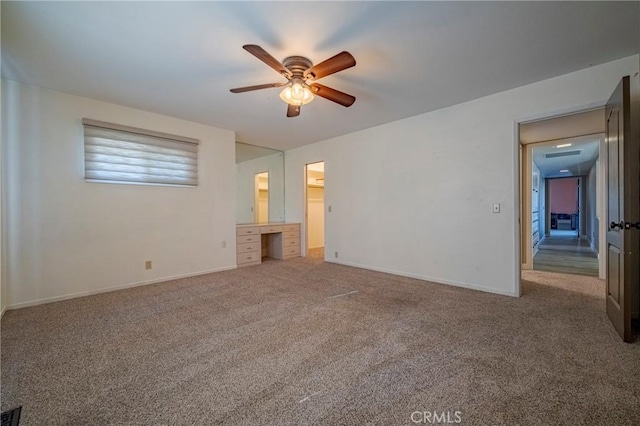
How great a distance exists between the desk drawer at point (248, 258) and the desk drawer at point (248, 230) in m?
0.40

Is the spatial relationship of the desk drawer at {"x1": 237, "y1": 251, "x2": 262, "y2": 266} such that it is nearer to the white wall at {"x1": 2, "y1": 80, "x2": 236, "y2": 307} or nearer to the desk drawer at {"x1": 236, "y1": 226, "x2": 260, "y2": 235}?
the desk drawer at {"x1": 236, "y1": 226, "x2": 260, "y2": 235}

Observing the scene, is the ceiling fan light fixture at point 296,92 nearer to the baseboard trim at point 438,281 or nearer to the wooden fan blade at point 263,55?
the wooden fan blade at point 263,55

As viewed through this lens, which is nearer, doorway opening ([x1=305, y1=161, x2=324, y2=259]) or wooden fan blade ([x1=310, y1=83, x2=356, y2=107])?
wooden fan blade ([x1=310, y1=83, x2=356, y2=107])

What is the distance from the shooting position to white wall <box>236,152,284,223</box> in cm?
620

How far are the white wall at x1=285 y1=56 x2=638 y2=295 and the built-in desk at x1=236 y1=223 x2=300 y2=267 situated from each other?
1.09 meters

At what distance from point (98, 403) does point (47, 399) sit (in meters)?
0.32

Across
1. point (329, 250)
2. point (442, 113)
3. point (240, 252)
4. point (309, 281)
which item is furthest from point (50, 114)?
point (442, 113)

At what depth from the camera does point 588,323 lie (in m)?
2.38

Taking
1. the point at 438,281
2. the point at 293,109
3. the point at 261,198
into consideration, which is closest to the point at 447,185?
the point at 438,281

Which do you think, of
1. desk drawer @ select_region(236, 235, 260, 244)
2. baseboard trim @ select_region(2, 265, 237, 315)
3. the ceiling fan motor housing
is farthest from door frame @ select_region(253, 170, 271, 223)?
the ceiling fan motor housing

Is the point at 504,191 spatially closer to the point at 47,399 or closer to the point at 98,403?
the point at 98,403

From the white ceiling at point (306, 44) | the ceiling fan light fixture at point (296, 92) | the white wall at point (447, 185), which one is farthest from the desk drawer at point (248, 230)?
the ceiling fan light fixture at point (296, 92)

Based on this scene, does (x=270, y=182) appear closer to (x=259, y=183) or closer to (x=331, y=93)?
(x=259, y=183)

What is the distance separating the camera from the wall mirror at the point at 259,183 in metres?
6.09
